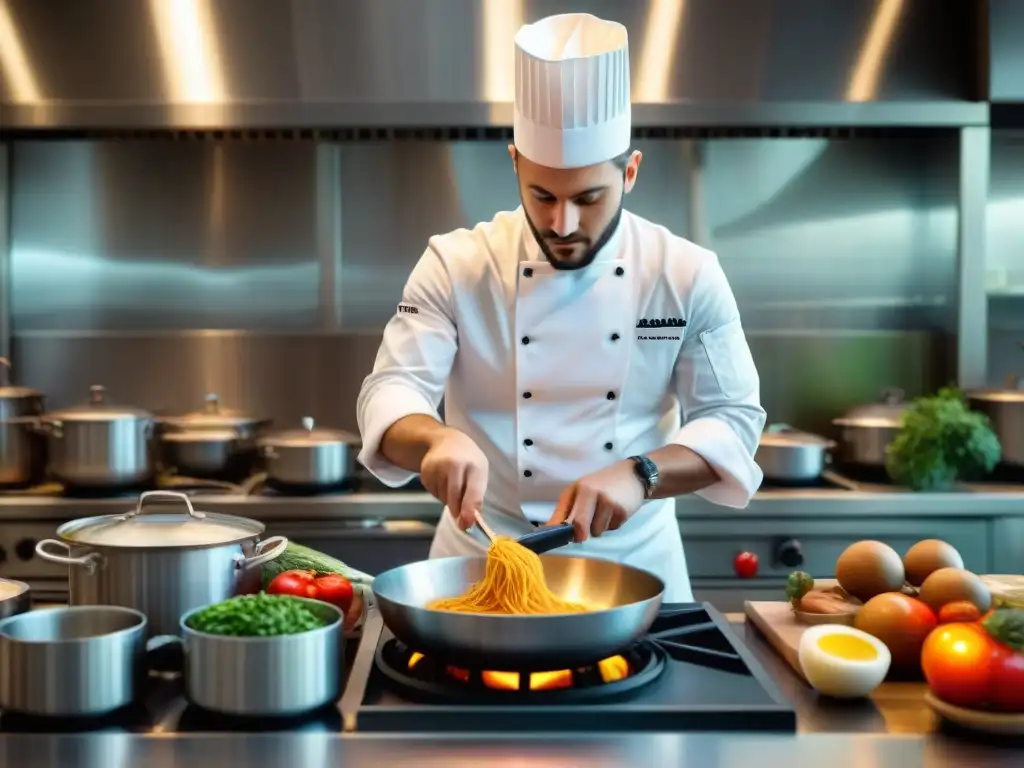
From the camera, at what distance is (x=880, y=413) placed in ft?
11.6

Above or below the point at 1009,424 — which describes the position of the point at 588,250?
above

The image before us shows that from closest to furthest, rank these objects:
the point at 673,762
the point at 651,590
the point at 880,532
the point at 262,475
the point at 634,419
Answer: the point at 673,762 < the point at 651,590 < the point at 634,419 < the point at 880,532 < the point at 262,475

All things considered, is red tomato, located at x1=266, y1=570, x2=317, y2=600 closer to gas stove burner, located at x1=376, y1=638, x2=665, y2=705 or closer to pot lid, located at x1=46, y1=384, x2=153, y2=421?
gas stove burner, located at x1=376, y1=638, x2=665, y2=705

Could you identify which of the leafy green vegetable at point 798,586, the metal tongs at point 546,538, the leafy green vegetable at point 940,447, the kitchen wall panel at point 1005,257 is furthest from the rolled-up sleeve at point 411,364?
the kitchen wall panel at point 1005,257

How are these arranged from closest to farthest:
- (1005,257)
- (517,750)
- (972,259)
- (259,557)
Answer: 1. (517,750)
2. (259,557)
3. (972,259)
4. (1005,257)

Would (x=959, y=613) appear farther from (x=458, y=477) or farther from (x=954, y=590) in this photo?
(x=458, y=477)

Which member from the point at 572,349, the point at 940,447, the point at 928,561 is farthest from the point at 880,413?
the point at 928,561

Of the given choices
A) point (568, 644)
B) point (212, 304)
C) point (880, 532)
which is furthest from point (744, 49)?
point (568, 644)

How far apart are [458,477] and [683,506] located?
1658 mm

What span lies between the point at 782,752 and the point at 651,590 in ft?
1.18

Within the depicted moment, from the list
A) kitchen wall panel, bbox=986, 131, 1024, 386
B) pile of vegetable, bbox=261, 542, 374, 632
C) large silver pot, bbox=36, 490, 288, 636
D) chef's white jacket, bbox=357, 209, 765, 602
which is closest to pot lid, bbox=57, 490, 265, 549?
large silver pot, bbox=36, 490, 288, 636

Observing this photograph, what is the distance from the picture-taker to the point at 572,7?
378 centimetres

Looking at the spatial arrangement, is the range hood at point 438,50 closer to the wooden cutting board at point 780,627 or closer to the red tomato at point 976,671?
the wooden cutting board at point 780,627

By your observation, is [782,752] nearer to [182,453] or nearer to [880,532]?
[880,532]
